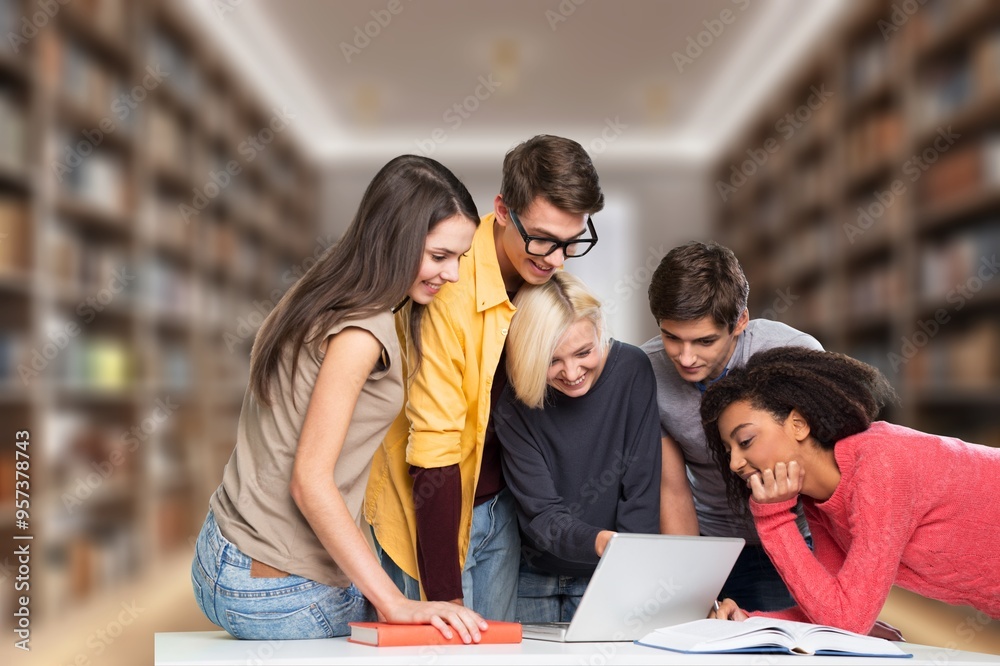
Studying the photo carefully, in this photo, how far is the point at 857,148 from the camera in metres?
4.96

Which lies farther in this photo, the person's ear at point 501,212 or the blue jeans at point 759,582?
the blue jeans at point 759,582

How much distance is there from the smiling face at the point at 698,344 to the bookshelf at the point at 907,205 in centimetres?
236

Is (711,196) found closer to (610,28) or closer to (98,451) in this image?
(610,28)

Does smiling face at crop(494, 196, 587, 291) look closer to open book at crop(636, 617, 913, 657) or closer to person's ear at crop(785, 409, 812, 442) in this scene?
person's ear at crop(785, 409, 812, 442)

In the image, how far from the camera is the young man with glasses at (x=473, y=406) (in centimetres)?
171

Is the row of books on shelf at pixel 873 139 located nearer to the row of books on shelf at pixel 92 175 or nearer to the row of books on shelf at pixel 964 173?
the row of books on shelf at pixel 964 173

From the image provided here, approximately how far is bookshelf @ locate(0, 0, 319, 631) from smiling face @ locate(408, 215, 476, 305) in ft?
7.63

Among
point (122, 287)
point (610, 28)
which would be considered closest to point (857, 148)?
point (610, 28)

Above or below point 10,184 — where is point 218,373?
below

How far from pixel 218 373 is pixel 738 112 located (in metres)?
4.17

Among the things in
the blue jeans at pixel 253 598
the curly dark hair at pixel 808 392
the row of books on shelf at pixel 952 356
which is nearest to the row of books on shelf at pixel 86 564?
the blue jeans at pixel 253 598

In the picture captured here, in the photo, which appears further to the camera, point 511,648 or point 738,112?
point 738,112

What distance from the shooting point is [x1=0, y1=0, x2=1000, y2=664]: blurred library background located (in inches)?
143

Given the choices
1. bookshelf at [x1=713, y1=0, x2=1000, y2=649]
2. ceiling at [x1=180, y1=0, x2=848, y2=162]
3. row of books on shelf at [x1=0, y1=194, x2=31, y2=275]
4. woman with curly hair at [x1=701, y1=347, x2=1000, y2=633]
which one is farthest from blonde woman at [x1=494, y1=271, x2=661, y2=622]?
ceiling at [x1=180, y1=0, x2=848, y2=162]
